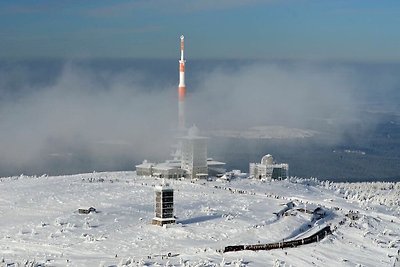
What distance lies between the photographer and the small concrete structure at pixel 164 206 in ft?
234

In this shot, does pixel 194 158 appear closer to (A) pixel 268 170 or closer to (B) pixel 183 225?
(A) pixel 268 170

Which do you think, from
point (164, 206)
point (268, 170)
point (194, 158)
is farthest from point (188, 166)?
point (164, 206)

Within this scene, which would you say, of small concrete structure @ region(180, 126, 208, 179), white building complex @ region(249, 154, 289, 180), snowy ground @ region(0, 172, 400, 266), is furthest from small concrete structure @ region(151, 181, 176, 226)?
white building complex @ region(249, 154, 289, 180)

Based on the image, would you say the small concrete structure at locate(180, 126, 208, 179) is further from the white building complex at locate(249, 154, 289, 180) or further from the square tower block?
the square tower block

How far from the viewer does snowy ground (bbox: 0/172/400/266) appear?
2559 inches

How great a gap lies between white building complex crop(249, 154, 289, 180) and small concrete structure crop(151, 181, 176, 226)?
32683 mm

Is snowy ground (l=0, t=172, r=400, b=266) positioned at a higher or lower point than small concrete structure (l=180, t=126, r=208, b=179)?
lower

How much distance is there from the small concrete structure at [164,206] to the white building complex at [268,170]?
32683 millimetres

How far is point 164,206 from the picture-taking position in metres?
71.7

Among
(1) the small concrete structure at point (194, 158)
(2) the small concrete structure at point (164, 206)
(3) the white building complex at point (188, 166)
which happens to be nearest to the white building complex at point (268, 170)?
(3) the white building complex at point (188, 166)

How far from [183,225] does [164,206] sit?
8.10 ft

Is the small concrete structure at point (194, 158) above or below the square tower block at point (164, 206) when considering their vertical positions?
above

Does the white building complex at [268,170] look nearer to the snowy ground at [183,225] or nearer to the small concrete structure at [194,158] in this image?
the snowy ground at [183,225]

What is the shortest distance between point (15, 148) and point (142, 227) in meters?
100
